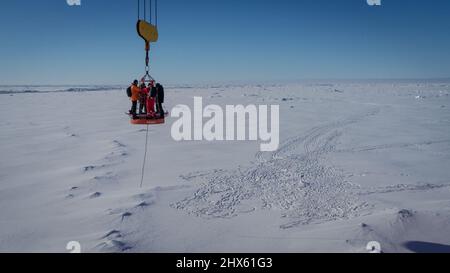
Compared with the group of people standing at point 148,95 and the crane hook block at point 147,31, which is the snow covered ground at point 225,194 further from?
the crane hook block at point 147,31

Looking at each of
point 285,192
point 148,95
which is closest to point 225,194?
point 285,192

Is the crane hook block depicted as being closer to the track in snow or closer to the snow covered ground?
the snow covered ground

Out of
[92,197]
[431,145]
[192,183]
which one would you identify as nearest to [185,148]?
[192,183]

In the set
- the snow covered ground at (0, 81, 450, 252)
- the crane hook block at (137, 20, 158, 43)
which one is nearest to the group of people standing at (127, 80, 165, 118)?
the crane hook block at (137, 20, 158, 43)

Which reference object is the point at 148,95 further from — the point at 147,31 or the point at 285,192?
the point at 285,192
